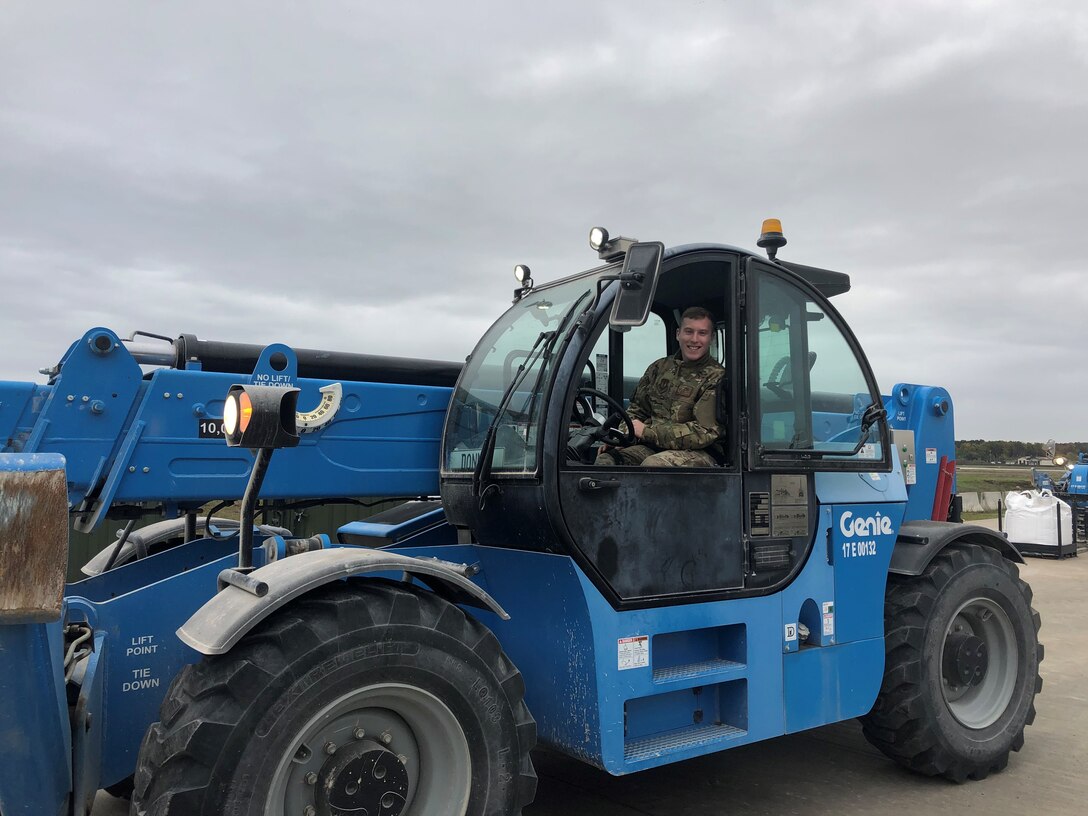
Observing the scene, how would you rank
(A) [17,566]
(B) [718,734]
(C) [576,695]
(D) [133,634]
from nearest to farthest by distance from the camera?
(A) [17,566] < (D) [133,634] < (C) [576,695] < (B) [718,734]

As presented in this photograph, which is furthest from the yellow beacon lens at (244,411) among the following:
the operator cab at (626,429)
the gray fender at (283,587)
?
the operator cab at (626,429)

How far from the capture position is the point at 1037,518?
16016 mm

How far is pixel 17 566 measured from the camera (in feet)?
7.51

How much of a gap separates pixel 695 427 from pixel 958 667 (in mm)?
2203

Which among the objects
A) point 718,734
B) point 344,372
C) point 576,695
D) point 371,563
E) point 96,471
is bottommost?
point 718,734

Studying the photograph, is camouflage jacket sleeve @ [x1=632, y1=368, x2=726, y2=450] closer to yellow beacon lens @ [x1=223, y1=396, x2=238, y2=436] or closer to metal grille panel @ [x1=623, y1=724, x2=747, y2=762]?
metal grille panel @ [x1=623, y1=724, x2=747, y2=762]

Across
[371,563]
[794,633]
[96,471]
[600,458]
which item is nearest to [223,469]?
[96,471]

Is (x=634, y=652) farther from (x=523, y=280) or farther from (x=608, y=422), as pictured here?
(x=523, y=280)

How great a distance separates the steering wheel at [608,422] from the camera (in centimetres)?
382

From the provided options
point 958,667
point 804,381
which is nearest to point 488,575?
point 804,381

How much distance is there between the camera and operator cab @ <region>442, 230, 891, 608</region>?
3.49 m

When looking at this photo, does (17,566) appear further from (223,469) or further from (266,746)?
(223,469)

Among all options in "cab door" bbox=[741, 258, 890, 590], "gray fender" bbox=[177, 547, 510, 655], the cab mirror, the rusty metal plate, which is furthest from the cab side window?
the rusty metal plate

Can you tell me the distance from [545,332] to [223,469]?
4.94 feet
